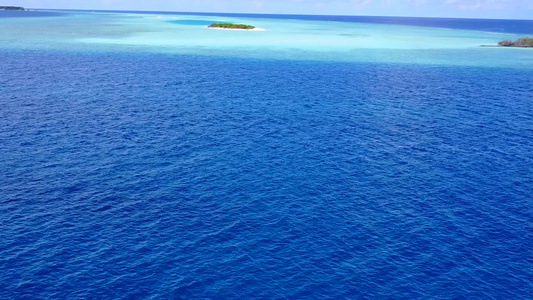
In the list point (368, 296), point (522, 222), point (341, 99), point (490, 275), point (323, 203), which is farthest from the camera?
point (341, 99)

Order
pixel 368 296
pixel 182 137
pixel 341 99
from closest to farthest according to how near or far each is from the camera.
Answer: pixel 368 296 < pixel 182 137 < pixel 341 99

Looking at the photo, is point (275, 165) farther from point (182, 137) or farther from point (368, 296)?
point (368, 296)

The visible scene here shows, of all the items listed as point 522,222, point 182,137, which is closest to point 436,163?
point 522,222

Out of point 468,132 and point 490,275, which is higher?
point 468,132

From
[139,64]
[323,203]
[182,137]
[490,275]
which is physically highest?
[139,64]

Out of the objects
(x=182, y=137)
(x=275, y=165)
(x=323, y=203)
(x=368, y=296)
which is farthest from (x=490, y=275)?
(x=182, y=137)

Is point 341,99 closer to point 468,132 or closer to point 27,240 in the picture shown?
point 468,132

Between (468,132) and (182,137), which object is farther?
(468,132)
